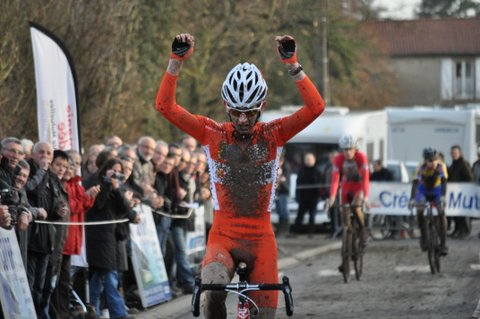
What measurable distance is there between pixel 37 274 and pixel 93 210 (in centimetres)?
160

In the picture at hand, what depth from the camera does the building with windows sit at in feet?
268

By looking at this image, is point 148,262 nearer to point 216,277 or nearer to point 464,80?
point 216,277

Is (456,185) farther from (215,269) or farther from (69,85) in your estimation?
(215,269)

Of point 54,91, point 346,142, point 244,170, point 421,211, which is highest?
point 54,91

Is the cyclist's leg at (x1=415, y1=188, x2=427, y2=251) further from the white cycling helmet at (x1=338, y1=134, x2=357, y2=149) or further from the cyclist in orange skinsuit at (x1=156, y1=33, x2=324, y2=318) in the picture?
the cyclist in orange skinsuit at (x1=156, y1=33, x2=324, y2=318)

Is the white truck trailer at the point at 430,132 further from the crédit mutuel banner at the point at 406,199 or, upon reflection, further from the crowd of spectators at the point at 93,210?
the crowd of spectators at the point at 93,210

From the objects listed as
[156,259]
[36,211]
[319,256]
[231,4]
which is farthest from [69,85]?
[231,4]

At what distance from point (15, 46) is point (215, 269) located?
34.3 ft

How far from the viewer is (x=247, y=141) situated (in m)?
8.43

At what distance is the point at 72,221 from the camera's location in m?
12.7

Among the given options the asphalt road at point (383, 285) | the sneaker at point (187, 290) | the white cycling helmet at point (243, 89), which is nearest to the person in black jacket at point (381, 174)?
the asphalt road at point (383, 285)

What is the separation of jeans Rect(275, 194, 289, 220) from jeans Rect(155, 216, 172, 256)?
36.6 ft

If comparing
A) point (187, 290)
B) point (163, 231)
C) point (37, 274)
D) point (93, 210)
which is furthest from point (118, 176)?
point (187, 290)

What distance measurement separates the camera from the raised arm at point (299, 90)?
809 centimetres
